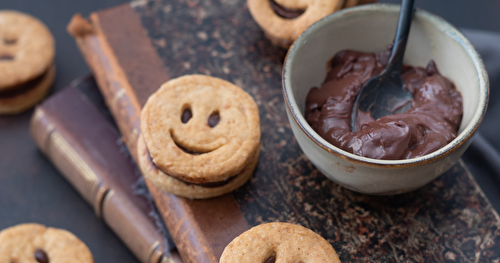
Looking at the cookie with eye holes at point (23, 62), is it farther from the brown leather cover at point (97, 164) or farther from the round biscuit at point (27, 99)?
the brown leather cover at point (97, 164)

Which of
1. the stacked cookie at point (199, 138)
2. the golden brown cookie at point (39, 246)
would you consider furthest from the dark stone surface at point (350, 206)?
the golden brown cookie at point (39, 246)

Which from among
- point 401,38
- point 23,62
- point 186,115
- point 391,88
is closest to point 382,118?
point 391,88

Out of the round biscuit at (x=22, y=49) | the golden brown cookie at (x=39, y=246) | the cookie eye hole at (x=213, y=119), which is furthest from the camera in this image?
the round biscuit at (x=22, y=49)

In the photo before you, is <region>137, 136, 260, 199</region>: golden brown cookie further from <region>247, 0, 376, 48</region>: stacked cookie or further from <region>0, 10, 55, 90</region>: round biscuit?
<region>0, 10, 55, 90</region>: round biscuit

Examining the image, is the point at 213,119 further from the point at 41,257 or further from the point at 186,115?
the point at 41,257

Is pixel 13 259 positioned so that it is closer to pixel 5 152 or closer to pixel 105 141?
pixel 105 141

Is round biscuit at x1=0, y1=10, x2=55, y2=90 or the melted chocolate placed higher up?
round biscuit at x1=0, y1=10, x2=55, y2=90

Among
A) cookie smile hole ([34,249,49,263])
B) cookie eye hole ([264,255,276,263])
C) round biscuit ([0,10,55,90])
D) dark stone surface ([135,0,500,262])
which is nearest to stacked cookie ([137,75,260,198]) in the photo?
dark stone surface ([135,0,500,262])

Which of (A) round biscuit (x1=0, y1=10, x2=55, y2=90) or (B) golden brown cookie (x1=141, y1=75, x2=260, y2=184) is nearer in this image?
(B) golden brown cookie (x1=141, y1=75, x2=260, y2=184)
